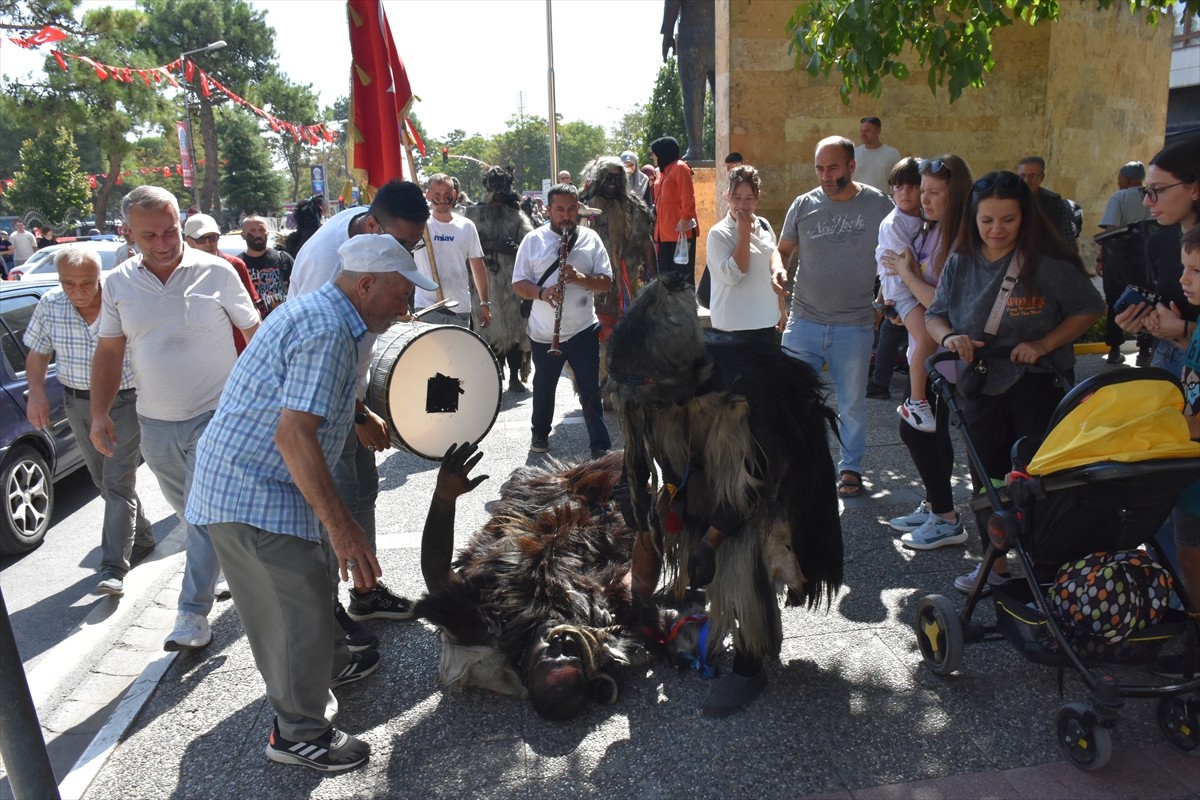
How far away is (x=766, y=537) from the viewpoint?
3137 mm

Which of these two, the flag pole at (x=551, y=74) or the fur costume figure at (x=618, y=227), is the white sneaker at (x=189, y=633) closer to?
the fur costume figure at (x=618, y=227)

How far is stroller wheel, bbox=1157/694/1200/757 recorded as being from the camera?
2.77 meters

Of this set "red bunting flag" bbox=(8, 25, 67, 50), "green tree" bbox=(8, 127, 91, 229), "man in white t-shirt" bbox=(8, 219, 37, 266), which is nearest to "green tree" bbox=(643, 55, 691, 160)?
"man in white t-shirt" bbox=(8, 219, 37, 266)

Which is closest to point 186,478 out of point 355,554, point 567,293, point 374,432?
point 374,432

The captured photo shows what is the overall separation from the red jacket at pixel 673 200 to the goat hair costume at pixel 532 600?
5.81 metres

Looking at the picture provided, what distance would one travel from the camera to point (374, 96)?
5352 millimetres

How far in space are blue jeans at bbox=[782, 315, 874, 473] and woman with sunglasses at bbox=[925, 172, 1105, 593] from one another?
4.50 feet

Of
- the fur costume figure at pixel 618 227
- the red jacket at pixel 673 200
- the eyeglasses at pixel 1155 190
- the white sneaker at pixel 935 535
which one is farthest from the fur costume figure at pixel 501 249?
the eyeglasses at pixel 1155 190

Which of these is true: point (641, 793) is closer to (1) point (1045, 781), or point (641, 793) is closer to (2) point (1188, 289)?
(1) point (1045, 781)

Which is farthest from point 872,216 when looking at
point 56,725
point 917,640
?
point 56,725

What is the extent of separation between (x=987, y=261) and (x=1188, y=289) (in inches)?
33.9

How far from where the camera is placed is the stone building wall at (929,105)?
31.9 ft

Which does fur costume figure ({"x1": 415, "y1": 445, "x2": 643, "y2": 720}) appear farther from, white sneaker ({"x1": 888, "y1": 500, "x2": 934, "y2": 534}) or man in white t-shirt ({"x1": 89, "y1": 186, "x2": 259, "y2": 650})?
white sneaker ({"x1": 888, "y1": 500, "x2": 934, "y2": 534})

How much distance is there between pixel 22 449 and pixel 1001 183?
6.33 metres
